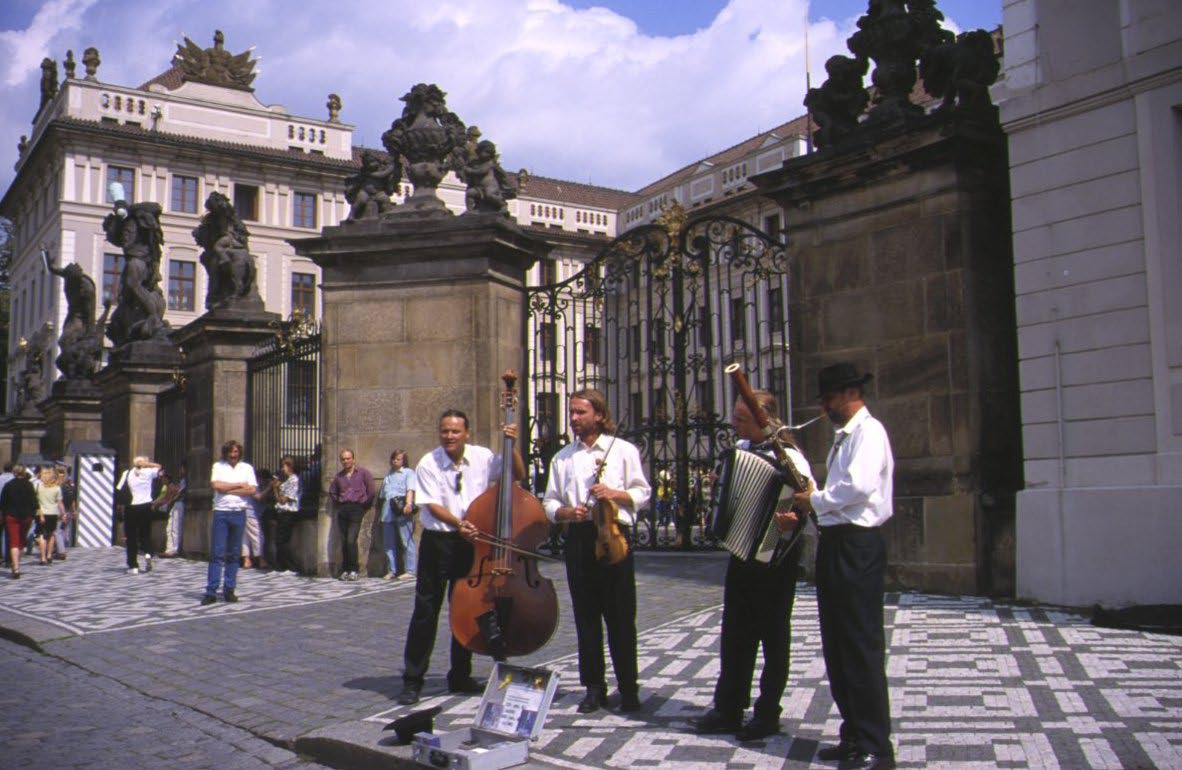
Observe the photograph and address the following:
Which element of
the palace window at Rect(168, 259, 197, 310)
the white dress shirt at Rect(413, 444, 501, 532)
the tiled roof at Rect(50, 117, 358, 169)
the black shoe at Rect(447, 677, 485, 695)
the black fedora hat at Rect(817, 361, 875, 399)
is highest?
the tiled roof at Rect(50, 117, 358, 169)

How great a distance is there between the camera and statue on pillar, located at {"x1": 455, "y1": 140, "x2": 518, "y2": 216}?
14.8 metres

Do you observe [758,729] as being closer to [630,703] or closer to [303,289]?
[630,703]

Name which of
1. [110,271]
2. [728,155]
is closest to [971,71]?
[728,155]

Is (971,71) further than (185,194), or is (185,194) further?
(185,194)

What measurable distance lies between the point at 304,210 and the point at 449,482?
52.1 metres

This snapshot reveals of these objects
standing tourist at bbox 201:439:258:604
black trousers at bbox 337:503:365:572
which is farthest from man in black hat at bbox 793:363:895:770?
black trousers at bbox 337:503:365:572

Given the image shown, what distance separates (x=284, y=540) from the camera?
51.9ft

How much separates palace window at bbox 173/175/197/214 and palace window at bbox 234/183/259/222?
1933 mm

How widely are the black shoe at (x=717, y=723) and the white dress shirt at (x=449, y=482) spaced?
1964mm

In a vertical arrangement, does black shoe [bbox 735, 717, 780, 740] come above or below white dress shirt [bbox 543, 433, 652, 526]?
below

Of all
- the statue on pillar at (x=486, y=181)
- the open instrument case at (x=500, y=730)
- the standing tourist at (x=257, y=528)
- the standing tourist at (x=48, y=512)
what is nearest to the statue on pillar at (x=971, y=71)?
the statue on pillar at (x=486, y=181)

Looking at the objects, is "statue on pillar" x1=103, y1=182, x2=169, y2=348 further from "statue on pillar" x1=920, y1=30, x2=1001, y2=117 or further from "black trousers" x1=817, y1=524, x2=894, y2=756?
"black trousers" x1=817, y1=524, x2=894, y2=756

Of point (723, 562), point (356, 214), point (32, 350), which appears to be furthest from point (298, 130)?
point (723, 562)

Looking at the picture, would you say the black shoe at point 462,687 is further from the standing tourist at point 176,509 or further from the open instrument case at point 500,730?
the standing tourist at point 176,509
